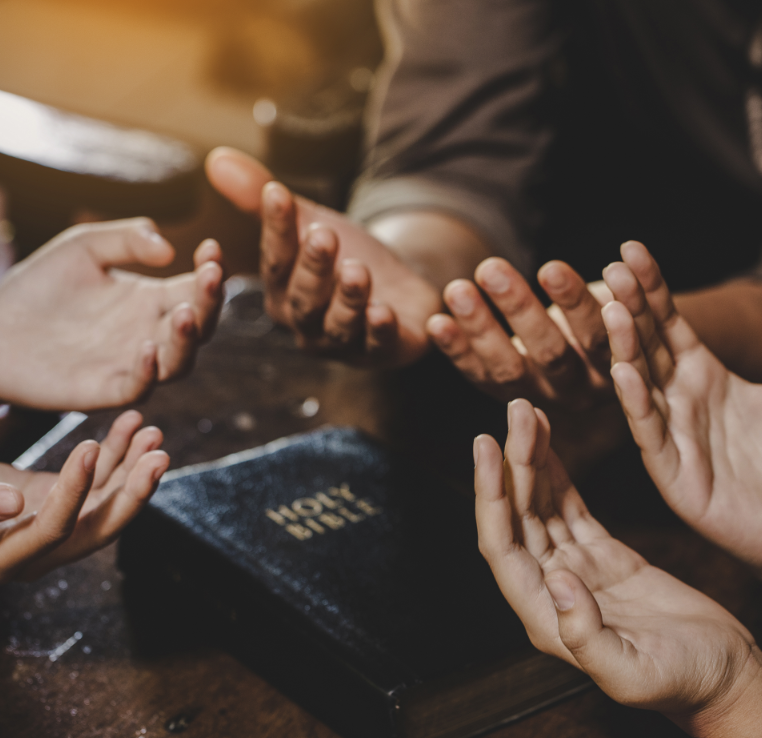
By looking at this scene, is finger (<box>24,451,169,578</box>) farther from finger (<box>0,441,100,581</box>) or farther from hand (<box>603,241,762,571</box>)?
hand (<box>603,241,762,571</box>)

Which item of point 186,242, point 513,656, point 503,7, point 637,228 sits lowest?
point 186,242

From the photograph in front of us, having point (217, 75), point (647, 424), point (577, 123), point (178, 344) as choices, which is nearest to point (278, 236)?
point (178, 344)

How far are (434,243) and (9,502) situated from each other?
1.86ft

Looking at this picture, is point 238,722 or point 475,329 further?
point 475,329

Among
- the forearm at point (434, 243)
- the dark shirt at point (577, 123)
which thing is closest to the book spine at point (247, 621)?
the forearm at point (434, 243)

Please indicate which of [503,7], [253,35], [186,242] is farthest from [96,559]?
[253,35]

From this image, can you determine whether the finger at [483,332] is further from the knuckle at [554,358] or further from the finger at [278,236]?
the finger at [278,236]

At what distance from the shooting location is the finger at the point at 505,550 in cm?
30

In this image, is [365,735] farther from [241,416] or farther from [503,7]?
[503,7]

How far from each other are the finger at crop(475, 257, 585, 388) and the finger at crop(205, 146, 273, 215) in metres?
0.21

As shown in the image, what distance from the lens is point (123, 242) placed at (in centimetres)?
58

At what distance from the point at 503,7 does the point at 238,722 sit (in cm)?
93

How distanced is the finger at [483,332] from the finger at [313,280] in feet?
0.35

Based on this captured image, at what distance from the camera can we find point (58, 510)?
338 millimetres
